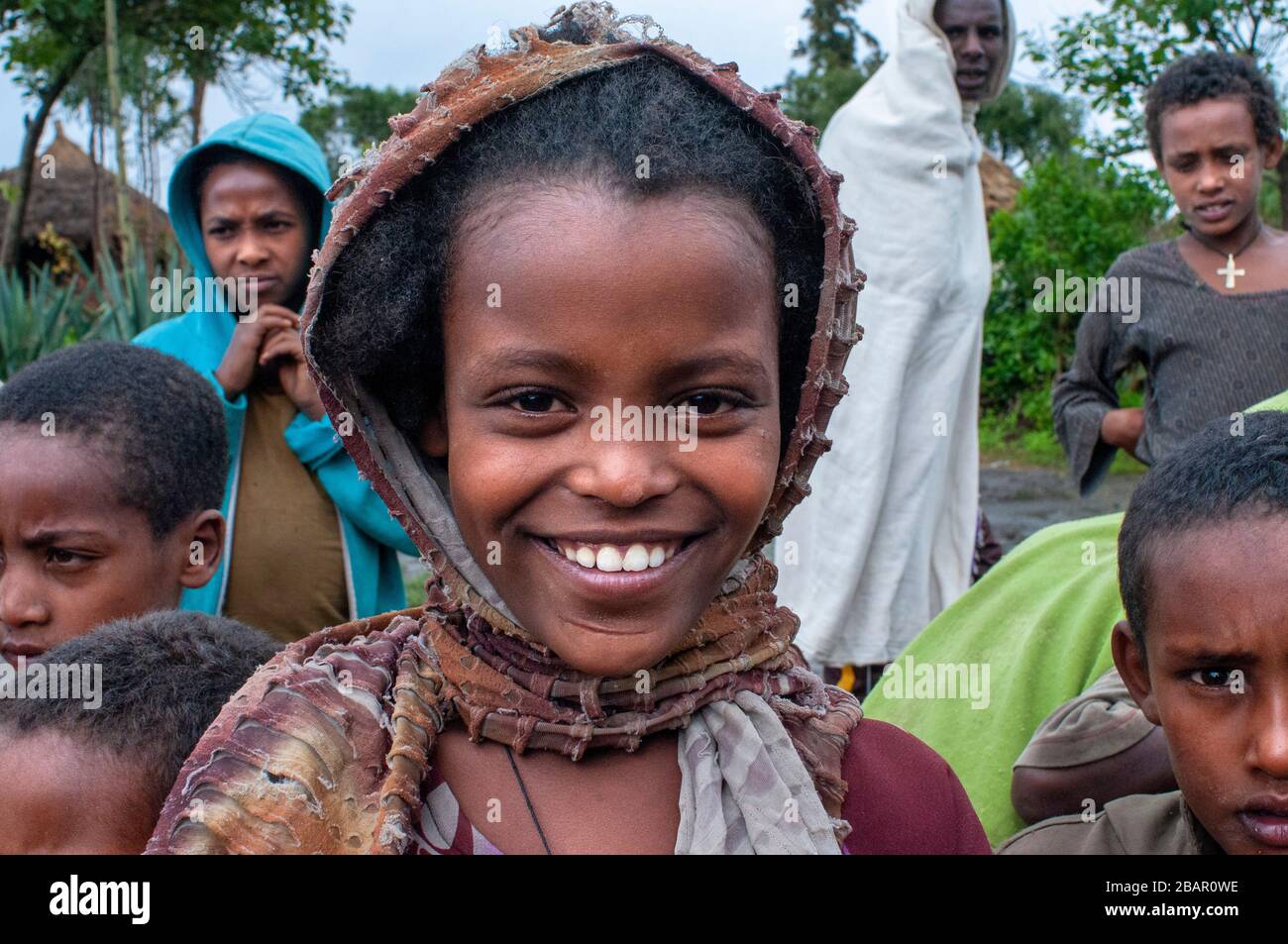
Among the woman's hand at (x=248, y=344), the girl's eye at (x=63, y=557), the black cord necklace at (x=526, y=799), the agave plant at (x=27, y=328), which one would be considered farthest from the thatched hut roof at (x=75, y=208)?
the black cord necklace at (x=526, y=799)

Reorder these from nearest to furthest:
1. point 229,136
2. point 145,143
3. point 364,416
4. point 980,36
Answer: point 364,416, point 229,136, point 980,36, point 145,143

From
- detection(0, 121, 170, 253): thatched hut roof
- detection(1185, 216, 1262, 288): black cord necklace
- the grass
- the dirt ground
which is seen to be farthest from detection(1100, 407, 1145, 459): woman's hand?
detection(0, 121, 170, 253): thatched hut roof

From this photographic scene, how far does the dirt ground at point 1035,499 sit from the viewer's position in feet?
31.3

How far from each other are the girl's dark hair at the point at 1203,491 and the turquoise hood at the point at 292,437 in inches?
66.9

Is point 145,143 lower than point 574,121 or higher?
higher

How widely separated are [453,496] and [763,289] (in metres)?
0.44

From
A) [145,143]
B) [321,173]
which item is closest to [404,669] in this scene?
[321,173]

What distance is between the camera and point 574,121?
146 centimetres

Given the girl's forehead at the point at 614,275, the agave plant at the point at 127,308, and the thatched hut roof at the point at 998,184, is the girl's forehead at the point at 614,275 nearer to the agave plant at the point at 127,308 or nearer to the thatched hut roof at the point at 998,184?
the agave plant at the point at 127,308

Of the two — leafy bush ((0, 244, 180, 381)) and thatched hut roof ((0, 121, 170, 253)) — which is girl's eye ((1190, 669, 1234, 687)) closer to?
leafy bush ((0, 244, 180, 381))

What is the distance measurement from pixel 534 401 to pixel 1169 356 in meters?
2.85

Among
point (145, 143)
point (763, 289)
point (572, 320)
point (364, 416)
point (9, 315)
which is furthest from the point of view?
point (145, 143)

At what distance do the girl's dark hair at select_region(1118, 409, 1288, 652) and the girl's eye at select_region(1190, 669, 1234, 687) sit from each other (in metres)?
0.13
